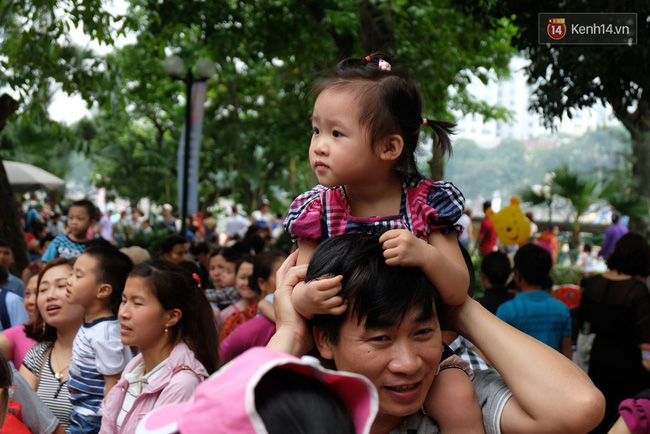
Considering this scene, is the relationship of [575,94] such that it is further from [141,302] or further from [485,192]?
[485,192]

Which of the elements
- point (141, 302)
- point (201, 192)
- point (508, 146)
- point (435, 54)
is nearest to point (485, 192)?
point (508, 146)

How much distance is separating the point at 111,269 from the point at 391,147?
2.55 meters

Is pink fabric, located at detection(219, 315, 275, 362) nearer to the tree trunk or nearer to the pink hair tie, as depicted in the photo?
Answer: the pink hair tie

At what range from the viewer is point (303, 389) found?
120 centimetres

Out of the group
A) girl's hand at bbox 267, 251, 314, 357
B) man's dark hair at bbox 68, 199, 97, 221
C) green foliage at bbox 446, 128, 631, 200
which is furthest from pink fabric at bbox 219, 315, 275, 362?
green foliage at bbox 446, 128, 631, 200

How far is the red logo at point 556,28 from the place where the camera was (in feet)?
20.4

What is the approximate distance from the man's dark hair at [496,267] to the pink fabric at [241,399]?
5066 millimetres

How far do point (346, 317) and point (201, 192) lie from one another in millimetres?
35833

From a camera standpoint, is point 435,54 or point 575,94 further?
point 435,54

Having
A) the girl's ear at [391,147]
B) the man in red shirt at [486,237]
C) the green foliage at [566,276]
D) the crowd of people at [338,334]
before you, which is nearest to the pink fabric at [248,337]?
the crowd of people at [338,334]

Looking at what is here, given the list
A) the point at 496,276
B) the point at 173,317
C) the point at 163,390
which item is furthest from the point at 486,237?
the point at 163,390

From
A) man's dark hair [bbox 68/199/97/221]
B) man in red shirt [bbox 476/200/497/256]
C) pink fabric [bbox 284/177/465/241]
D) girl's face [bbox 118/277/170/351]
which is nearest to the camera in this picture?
pink fabric [bbox 284/177/465/241]

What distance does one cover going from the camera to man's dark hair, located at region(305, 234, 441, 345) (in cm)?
174

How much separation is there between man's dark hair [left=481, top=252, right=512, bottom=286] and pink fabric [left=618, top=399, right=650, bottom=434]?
3.18m
